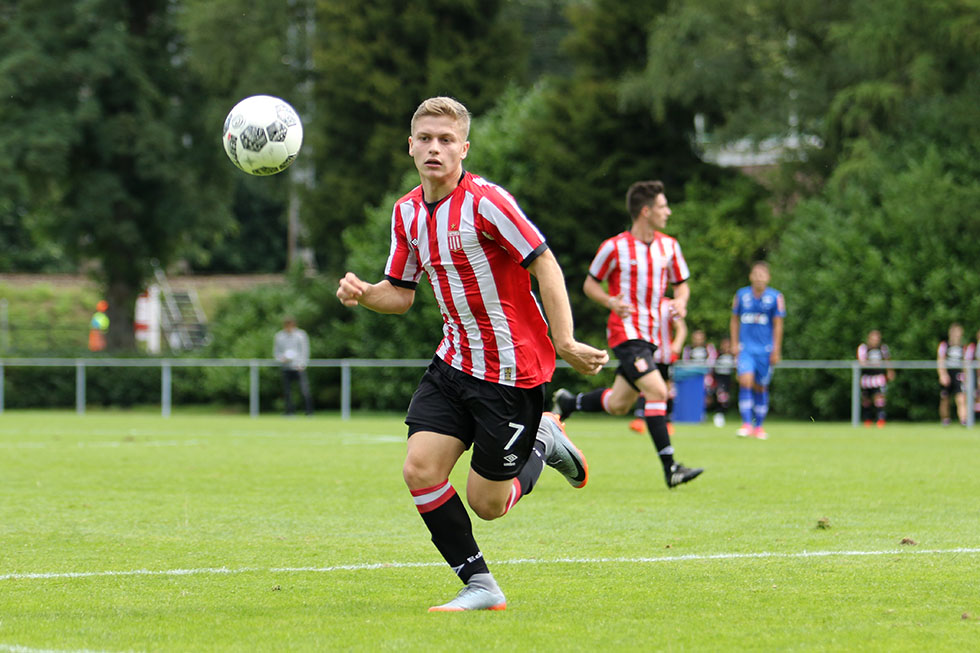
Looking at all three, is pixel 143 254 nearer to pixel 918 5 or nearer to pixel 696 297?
pixel 696 297

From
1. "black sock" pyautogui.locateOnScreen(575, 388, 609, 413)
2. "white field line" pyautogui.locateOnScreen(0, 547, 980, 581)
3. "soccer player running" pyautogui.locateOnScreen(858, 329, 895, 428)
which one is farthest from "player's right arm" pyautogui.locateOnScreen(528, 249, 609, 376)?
"soccer player running" pyautogui.locateOnScreen(858, 329, 895, 428)

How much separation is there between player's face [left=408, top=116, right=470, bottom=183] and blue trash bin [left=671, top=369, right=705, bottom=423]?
2032 cm

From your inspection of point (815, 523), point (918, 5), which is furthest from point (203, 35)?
point (815, 523)

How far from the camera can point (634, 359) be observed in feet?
37.3

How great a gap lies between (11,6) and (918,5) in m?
23.4

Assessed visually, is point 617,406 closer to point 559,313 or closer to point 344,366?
point 559,313

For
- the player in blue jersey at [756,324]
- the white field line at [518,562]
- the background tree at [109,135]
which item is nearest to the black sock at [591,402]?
the white field line at [518,562]

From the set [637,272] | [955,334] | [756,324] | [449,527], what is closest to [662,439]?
[637,272]

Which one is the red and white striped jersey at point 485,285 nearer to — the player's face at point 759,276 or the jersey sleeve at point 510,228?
the jersey sleeve at point 510,228

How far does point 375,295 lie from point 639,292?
19.5 feet

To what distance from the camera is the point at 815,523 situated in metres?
8.55

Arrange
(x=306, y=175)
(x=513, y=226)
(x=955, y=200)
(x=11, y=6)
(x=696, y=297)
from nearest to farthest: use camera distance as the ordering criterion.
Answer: (x=513, y=226)
(x=955, y=200)
(x=696, y=297)
(x=11, y=6)
(x=306, y=175)

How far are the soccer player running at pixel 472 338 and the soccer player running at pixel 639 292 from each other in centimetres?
518

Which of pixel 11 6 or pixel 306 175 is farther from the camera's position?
pixel 306 175
